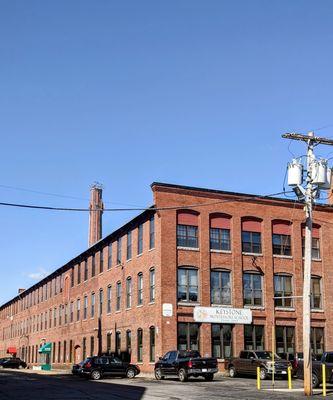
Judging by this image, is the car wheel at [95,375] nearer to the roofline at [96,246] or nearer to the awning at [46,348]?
the roofline at [96,246]

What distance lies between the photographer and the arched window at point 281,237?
4369 centimetres

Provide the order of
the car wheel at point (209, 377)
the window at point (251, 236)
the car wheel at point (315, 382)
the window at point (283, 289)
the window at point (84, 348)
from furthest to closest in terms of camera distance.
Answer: the window at point (84, 348)
the window at point (283, 289)
the window at point (251, 236)
the car wheel at point (209, 377)
the car wheel at point (315, 382)

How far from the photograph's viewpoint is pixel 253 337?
4128cm

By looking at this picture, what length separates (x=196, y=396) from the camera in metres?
21.2

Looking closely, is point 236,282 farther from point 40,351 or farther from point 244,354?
point 40,351

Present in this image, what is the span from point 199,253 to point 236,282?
3.35m

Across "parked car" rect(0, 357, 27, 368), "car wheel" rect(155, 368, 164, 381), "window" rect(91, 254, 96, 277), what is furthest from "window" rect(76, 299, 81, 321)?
"car wheel" rect(155, 368, 164, 381)

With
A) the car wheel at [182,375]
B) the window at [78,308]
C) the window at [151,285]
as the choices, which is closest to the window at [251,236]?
the window at [151,285]

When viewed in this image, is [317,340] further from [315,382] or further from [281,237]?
[315,382]

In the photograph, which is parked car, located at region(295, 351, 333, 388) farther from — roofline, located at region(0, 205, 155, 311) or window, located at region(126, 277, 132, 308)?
window, located at region(126, 277, 132, 308)

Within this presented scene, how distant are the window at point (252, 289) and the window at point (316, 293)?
163 inches

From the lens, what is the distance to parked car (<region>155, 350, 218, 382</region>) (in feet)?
104

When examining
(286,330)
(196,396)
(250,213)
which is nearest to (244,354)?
(286,330)

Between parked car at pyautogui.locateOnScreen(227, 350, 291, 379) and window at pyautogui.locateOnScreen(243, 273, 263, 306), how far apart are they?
629cm
